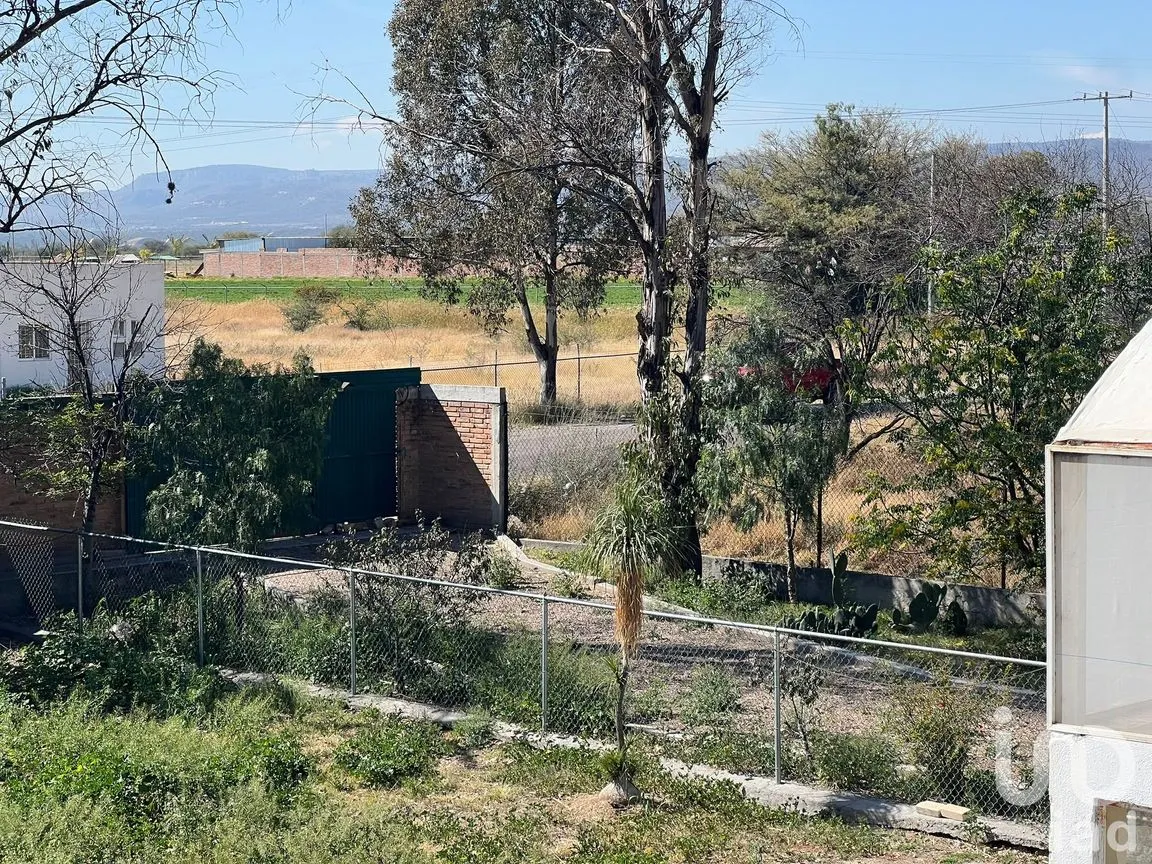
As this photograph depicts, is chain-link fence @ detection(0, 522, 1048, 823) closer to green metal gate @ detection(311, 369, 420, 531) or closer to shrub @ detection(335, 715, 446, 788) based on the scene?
shrub @ detection(335, 715, 446, 788)

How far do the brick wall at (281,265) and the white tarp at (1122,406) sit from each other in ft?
300

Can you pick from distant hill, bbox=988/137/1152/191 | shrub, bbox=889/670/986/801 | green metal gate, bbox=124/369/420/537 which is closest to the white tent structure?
shrub, bbox=889/670/986/801

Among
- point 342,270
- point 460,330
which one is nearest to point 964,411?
point 460,330

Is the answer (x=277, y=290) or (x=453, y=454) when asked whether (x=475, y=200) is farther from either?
(x=277, y=290)

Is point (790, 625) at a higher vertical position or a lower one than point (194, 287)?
lower

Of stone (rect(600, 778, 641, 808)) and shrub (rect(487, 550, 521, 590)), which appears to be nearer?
stone (rect(600, 778, 641, 808))

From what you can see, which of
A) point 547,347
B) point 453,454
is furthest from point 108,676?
point 547,347

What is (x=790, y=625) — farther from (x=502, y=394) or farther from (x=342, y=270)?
(x=342, y=270)

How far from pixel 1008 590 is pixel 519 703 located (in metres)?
6.41

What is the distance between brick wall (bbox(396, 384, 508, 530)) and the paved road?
1.28m

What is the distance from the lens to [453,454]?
20.8 m

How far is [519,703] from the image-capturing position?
10984 mm

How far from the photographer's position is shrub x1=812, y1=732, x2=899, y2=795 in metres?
9.20

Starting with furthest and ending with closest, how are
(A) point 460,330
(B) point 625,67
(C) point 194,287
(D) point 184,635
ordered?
(C) point 194,287 → (A) point 460,330 → (B) point 625,67 → (D) point 184,635
